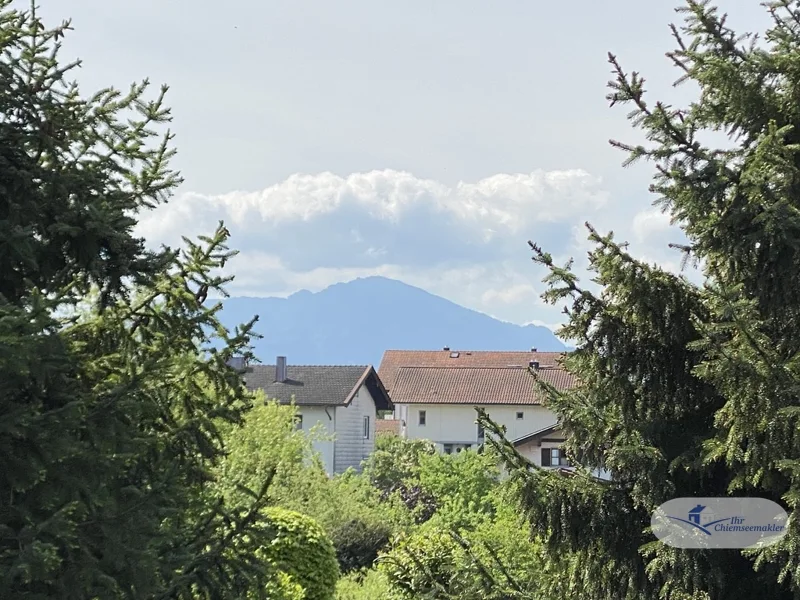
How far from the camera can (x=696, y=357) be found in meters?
6.00

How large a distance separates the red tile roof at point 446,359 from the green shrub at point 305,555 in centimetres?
4741

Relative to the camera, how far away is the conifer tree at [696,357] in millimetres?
5004

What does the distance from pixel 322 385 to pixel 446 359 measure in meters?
21.0

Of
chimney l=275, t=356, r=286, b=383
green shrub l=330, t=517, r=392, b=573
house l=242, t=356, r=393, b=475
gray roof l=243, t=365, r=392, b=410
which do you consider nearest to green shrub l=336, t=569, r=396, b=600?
green shrub l=330, t=517, r=392, b=573

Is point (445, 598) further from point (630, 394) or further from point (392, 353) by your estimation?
point (392, 353)

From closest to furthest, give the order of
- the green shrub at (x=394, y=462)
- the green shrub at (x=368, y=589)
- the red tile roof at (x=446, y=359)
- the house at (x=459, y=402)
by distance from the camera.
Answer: the green shrub at (x=368, y=589)
the green shrub at (x=394, y=462)
the house at (x=459, y=402)
the red tile roof at (x=446, y=359)

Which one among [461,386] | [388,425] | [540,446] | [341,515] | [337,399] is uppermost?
[461,386]

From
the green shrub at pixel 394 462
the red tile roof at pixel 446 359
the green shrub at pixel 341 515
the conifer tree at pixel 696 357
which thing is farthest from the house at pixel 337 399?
the conifer tree at pixel 696 357

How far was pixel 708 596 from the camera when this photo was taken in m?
5.30

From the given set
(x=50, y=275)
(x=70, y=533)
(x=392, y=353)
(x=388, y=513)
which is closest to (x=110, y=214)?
(x=50, y=275)

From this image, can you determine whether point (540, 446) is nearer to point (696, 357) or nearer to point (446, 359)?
point (696, 357)

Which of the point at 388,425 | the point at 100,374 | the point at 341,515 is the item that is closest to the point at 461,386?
the point at 388,425

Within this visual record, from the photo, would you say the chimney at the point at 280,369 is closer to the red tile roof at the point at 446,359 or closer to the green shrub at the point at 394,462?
the green shrub at the point at 394,462

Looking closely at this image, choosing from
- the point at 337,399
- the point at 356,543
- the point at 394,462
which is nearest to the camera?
the point at 356,543
